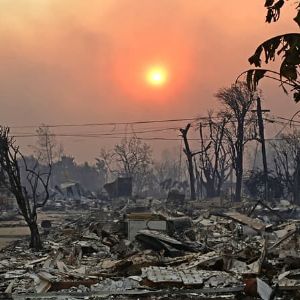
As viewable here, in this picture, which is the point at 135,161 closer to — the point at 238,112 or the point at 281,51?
the point at 238,112

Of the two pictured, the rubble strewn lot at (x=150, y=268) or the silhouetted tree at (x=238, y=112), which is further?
the silhouetted tree at (x=238, y=112)

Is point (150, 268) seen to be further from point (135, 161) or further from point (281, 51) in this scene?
point (135, 161)

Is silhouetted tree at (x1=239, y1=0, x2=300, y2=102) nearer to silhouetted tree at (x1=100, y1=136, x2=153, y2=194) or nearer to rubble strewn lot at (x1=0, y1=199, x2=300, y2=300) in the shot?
rubble strewn lot at (x1=0, y1=199, x2=300, y2=300)

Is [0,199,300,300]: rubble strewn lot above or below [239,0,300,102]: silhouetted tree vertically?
below

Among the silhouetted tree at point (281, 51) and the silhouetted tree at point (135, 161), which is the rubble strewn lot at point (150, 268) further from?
the silhouetted tree at point (135, 161)

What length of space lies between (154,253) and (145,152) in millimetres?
71956

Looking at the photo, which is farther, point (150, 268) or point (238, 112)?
point (238, 112)

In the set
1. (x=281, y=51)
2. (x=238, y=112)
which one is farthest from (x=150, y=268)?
(x=238, y=112)

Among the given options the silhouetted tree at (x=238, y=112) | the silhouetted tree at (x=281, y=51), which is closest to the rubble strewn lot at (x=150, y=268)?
the silhouetted tree at (x=281, y=51)

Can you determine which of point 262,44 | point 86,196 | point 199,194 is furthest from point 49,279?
point 199,194

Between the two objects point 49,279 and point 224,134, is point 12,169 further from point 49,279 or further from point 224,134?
point 224,134

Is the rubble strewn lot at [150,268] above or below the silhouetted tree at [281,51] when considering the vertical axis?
below

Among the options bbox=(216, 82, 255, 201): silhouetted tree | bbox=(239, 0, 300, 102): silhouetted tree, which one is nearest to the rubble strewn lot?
bbox=(239, 0, 300, 102): silhouetted tree

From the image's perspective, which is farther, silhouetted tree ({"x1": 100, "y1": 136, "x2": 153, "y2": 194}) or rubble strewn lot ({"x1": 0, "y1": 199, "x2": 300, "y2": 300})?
silhouetted tree ({"x1": 100, "y1": 136, "x2": 153, "y2": 194})
